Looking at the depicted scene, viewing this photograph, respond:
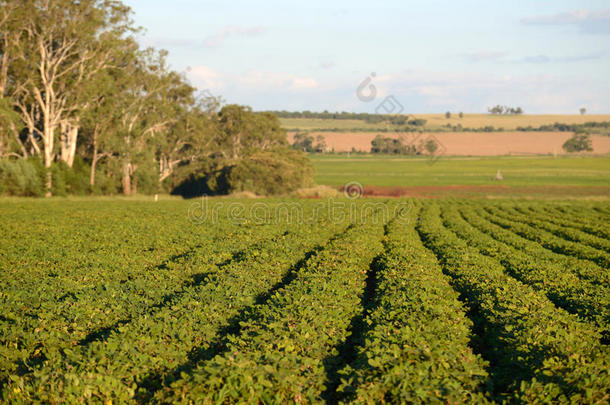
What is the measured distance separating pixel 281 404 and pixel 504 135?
185m

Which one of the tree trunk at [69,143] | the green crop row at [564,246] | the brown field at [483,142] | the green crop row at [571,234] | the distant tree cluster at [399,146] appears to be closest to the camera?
the green crop row at [564,246]

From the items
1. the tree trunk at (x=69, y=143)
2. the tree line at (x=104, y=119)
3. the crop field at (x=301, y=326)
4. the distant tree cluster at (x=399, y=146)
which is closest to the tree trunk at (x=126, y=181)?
the tree line at (x=104, y=119)

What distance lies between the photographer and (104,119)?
60.9 metres

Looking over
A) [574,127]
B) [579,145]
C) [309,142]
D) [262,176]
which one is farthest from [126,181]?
[574,127]

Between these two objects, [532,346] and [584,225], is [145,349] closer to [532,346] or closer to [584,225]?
[532,346]

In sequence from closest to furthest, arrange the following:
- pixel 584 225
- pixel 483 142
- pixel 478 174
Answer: pixel 584 225
pixel 478 174
pixel 483 142

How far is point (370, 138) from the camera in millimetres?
153750

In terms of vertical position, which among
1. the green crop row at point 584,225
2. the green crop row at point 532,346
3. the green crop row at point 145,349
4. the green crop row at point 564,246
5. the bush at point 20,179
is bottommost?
the green crop row at point 584,225

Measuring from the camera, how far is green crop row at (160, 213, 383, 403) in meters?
6.47

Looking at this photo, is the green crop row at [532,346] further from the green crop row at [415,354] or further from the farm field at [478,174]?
the farm field at [478,174]

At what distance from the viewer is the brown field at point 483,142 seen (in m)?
153

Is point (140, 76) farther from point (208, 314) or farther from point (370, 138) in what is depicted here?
point (370, 138)

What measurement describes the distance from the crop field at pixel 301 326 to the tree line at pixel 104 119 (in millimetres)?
38636

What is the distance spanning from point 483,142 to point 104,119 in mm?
132590
